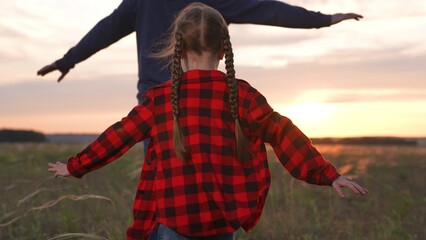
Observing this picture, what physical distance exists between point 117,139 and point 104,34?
1.36m

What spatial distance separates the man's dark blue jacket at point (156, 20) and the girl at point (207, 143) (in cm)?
67

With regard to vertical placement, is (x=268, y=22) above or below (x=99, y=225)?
above

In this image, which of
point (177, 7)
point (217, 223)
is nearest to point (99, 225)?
point (177, 7)

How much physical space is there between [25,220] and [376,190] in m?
4.85

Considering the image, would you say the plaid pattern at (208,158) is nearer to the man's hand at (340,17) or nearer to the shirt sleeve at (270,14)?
the shirt sleeve at (270,14)

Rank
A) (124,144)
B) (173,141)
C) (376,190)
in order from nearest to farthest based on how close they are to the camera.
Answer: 1. (173,141)
2. (124,144)
3. (376,190)

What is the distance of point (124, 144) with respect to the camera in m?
3.08

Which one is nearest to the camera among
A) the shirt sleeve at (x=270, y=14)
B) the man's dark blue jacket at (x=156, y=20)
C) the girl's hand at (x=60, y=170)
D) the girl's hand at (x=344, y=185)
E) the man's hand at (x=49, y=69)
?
the girl's hand at (x=344, y=185)

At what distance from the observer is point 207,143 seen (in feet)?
9.37

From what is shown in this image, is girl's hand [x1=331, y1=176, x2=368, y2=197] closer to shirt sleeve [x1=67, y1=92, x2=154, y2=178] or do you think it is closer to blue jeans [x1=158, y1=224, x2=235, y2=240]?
blue jeans [x1=158, y1=224, x2=235, y2=240]

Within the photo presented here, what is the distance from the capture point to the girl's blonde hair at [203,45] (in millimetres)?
2852

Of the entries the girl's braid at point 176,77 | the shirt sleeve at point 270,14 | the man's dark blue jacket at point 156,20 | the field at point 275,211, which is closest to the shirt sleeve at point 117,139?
the girl's braid at point 176,77

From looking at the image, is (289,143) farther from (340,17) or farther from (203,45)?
(340,17)

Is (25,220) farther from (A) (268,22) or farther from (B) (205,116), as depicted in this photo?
(B) (205,116)
